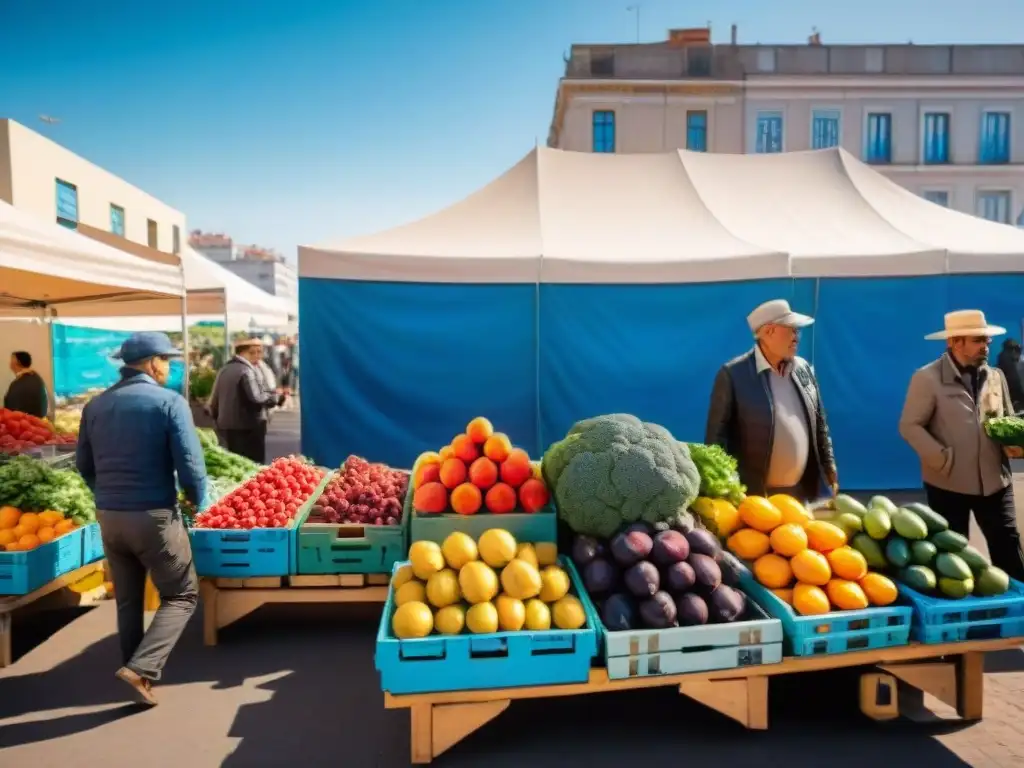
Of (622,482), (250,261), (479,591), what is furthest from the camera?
(250,261)

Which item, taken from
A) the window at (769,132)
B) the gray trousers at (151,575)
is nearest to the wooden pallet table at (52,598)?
the gray trousers at (151,575)

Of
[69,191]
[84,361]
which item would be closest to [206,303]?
[84,361]

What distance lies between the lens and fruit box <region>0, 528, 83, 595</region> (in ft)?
→ 12.9

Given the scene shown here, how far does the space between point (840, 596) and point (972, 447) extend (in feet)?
5.14

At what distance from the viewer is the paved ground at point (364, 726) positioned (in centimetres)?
301

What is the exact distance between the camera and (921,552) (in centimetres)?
321

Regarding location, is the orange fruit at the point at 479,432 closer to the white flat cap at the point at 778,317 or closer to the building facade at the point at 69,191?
the white flat cap at the point at 778,317

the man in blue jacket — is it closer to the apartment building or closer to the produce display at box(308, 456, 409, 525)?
the produce display at box(308, 456, 409, 525)

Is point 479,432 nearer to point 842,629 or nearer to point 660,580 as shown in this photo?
point 660,580

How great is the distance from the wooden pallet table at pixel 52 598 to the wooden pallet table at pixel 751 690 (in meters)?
2.52

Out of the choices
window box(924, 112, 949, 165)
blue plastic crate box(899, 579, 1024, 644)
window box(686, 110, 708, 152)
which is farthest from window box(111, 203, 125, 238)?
window box(924, 112, 949, 165)

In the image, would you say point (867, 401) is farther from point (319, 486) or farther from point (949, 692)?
point (319, 486)

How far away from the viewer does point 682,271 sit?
715 centimetres

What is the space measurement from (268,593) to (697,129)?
31.0m
